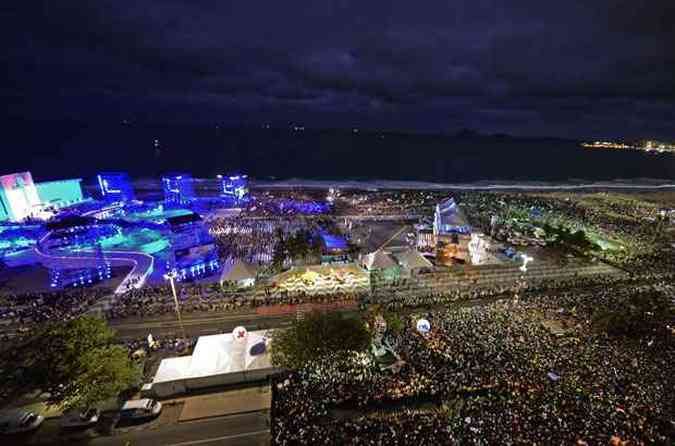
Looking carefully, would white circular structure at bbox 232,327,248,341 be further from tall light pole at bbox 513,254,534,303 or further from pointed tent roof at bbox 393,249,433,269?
tall light pole at bbox 513,254,534,303

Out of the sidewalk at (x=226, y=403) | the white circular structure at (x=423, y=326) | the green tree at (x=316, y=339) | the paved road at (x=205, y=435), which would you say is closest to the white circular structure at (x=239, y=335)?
the green tree at (x=316, y=339)

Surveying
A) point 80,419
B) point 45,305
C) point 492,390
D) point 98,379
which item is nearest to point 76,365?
point 98,379

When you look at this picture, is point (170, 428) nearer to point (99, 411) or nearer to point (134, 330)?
point (99, 411)

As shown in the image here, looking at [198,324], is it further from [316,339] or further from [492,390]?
[492,390]

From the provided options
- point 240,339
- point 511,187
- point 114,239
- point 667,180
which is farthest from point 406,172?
point 240,339

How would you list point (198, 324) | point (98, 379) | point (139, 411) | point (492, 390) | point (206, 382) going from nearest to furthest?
point (98, 379), point (139, 411), point (492, 390), point (206, 382), point (198, 324)
